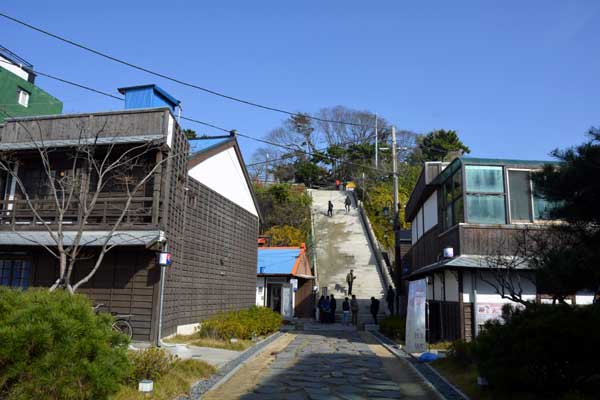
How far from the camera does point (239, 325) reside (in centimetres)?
1582

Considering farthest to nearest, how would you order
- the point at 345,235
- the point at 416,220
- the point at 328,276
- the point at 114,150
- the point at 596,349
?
the point at 345,235 < the point at 328,276 < the point at 416,220 < the point at 114,150 < the point at 596,349

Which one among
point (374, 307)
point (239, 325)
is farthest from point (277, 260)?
point (239, 325)

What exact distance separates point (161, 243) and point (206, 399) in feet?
22.7

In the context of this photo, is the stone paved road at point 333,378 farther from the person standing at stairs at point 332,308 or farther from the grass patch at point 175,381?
the person standing at stairs at point 332,308

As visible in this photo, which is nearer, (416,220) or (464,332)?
(464,332)

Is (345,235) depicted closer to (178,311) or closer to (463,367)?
(178,311)

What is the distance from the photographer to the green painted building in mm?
26422

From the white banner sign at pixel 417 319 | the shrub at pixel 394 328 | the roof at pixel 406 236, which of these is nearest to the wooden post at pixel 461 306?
the white banner sign at pixel 417 319

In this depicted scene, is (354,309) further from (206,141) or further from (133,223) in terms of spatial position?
(133,223)

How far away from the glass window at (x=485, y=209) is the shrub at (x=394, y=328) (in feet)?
16.6

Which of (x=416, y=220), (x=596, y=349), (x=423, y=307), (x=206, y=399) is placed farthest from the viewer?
(x=416, y=220)

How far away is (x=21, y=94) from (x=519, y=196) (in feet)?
88.3

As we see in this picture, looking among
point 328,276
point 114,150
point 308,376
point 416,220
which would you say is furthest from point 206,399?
point 328,276

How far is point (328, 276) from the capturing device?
32.8 metres
